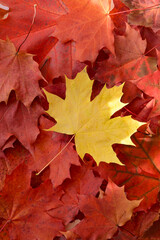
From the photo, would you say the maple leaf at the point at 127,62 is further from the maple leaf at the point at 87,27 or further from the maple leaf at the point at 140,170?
the maple leaf at the point at 140,170

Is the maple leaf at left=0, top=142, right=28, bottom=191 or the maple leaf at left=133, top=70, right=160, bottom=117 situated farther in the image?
the maple leaf at left=0, top=142, right=28, bottom=191

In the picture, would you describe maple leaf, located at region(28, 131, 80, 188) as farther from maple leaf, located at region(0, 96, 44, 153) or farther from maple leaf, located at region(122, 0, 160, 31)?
maple leaf, located at region(122, 0, 160, 31)

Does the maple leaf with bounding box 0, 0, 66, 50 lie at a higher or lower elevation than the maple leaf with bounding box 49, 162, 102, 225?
higher

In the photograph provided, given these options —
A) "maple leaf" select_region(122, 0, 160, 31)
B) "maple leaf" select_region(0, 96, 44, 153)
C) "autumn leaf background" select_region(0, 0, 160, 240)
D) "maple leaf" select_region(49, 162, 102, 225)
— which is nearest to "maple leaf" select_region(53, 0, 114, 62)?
"autumn leaf background" select_region(0, 0, 160, 240)

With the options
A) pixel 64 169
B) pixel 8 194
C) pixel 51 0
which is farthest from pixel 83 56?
pixel 8 194

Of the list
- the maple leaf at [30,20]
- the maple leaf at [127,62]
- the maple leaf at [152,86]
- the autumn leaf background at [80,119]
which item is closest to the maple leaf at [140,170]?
the autumn leaf background at [80,119]

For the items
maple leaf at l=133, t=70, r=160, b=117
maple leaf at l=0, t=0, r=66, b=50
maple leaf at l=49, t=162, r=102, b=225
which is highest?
maple leaf at l=0, t=0, r=66, b=50
